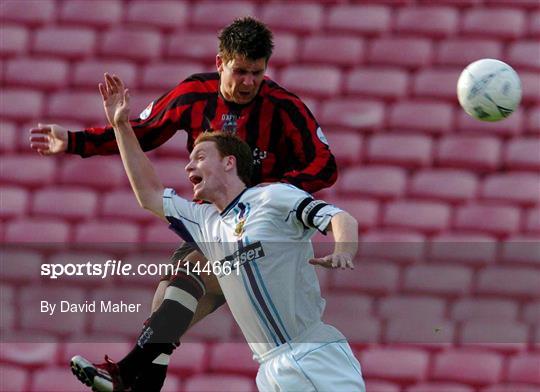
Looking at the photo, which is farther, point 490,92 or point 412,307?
point 412,307

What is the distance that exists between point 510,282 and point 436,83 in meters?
1.93

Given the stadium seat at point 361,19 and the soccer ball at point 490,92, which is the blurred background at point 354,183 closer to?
the stadium seat at point 361,19

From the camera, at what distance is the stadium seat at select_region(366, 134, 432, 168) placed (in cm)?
977

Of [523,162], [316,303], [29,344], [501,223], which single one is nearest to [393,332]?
[501,223]

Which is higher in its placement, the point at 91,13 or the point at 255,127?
the point at 91,13

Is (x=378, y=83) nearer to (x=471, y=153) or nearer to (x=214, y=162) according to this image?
(x=471, y=153)

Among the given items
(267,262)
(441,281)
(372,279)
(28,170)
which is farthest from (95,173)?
(267,262)

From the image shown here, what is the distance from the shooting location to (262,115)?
597cm

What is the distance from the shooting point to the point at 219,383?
856 centimetres

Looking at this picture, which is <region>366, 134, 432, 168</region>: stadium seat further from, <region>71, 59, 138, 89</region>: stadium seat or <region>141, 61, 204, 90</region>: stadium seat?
<region>71, 59, 138, 89</region>: stadium seat

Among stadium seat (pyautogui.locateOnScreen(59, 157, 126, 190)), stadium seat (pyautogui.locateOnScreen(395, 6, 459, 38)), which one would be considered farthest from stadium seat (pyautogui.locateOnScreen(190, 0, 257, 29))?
stadium seat (pyautogui.locateOnScreen(59, 157, 126, 190))

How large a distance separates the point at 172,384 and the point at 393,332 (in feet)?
5.00

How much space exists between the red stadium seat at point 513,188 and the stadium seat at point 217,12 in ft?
8.58

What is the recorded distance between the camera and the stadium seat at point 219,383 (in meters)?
8.52
